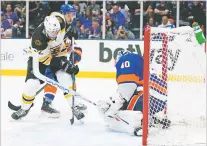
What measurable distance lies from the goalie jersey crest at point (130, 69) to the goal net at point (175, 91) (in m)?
0.12

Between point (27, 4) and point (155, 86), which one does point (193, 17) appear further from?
point (155, 86)

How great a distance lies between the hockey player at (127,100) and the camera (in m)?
4.00

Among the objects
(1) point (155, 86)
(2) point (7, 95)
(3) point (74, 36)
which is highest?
(3) point (74, 36)

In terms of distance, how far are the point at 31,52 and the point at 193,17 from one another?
→ 4.66 meters

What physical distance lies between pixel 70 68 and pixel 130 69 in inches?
25.7

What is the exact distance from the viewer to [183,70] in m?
4.29

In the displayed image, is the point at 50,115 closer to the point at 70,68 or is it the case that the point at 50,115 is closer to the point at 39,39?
the point at 70,68

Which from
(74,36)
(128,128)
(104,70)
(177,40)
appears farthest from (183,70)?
(104,70)

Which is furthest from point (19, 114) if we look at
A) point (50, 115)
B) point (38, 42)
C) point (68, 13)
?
point (68, 13)

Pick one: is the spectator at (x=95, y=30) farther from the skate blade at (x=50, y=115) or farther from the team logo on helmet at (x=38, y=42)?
the team logo on helmet at (x=38, y=42)

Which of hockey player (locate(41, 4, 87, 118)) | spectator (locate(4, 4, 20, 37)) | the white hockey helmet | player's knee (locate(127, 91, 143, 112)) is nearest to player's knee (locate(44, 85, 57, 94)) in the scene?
hockey player (locate(41, 4, 87, 118))

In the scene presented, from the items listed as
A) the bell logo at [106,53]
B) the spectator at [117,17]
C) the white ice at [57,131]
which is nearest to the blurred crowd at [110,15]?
the spectator at [117,17]

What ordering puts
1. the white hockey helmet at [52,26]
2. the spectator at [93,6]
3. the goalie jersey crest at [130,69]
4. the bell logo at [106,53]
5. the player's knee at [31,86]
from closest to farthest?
the goalie jersey crest at [130,69]
the white hockey helmet at [52,26]
the player's knee at [31,86]
the bell logo at [106,53]
the spectator at [93,6]

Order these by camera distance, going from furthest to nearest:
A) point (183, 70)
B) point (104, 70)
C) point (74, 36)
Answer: point (104, 70), point (74, 36), point (183, 70)
